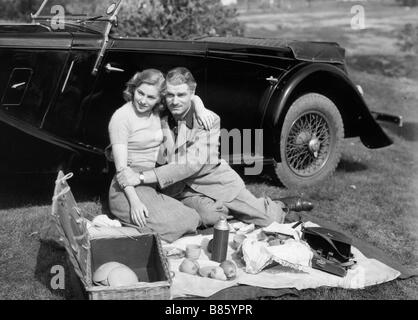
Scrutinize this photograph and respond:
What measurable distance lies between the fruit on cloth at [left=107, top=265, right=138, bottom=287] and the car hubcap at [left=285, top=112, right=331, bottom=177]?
2139mm

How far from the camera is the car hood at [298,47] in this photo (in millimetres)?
4344

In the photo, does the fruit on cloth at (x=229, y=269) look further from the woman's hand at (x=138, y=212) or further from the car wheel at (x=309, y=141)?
the car wheel at (x=309, y=141)

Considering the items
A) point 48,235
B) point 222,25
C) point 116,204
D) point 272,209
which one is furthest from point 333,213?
point 222,25

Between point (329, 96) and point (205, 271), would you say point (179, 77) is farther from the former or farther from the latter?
point (329, 96)

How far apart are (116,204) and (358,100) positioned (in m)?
2.45

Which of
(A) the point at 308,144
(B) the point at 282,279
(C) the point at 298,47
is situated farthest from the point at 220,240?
(C) the point at 298,47

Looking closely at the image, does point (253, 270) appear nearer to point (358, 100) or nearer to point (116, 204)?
point (116, 204)

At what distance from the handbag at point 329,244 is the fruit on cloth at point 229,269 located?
54 centimetres

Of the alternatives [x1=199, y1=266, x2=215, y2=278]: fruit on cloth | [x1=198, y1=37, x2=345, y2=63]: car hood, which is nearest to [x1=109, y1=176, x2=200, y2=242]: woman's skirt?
[x1=199, y1=266, x2=215, y2=278]: fruit on cloth

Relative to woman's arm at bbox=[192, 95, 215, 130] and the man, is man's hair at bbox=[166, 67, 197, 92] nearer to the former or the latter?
the man

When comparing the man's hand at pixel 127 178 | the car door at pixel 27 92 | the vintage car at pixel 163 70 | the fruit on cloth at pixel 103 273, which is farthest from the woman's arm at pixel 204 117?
the fruit on cloth at pixel 103 273

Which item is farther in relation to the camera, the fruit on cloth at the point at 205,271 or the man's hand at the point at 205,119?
the man's hand at the point at 205,119

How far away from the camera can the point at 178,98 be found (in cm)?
349

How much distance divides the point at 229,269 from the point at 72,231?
2.79 ft
